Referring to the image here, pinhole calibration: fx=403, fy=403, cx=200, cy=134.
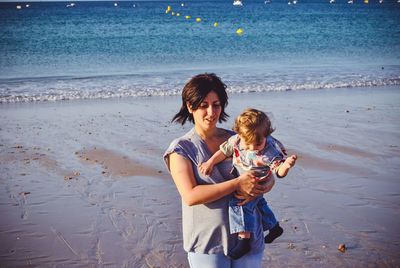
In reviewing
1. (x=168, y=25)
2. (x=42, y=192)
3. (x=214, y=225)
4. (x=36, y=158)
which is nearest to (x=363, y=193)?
(x=214, y=225)

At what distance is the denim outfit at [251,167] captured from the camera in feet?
7.73

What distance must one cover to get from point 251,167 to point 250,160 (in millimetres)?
45

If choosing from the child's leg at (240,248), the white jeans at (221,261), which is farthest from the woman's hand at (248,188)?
the white jeans at (221,261)

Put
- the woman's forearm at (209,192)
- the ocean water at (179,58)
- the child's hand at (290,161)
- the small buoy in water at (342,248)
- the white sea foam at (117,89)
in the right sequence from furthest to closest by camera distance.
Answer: the ocean water at (179,58) < the white sea foam at (117,89) < the small buoy in water at (342,248) < the child's hand at (290,161) < the woman's forearm at (209,192)

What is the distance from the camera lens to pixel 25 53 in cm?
2652

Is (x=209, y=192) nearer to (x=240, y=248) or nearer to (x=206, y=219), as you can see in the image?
(x=206, y=219)

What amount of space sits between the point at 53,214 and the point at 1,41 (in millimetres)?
30922

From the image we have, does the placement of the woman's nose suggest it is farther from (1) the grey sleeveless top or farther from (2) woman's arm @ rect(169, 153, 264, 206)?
(2) woman's arm @ rect(169, 153, 264, 206)

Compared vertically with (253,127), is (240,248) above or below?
below

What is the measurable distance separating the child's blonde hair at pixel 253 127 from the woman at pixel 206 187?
0.56ft

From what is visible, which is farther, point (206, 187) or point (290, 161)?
point (290, 161)

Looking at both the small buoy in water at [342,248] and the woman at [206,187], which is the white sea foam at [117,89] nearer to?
the small buoy in water at [342,248]

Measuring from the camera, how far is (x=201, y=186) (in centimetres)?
227

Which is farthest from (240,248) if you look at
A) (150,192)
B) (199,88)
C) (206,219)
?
(150,192)
